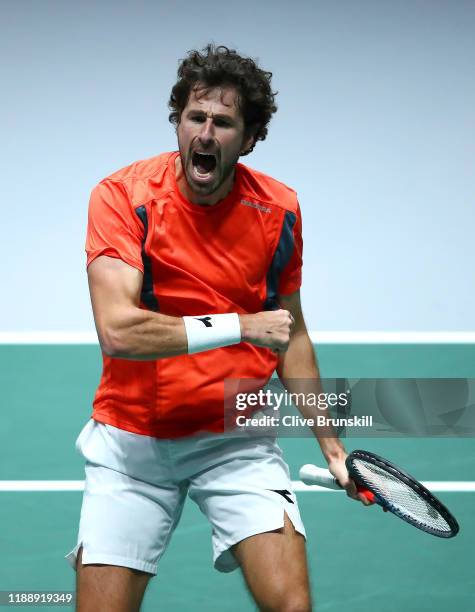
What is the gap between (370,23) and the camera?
9.60m

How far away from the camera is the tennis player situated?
11.3 feet

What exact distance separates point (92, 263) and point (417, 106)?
646 cm

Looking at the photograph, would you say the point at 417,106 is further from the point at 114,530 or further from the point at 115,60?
the point at 114,530

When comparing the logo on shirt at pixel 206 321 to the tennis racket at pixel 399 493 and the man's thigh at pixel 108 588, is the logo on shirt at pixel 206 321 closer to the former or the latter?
the tennis racket at pixel 399 493

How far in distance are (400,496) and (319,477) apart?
33cm

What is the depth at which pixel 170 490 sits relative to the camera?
3.68 m

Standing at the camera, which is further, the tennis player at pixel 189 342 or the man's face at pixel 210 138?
the man's face at pixel 210 138

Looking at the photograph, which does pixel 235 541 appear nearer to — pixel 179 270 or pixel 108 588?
pixel 108 588

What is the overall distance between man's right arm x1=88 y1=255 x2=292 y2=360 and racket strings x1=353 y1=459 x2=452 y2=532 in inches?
18.5

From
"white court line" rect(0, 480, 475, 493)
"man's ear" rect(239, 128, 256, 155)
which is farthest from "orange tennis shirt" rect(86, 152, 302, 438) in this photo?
"white court line" rect(0, 480, 475, 493)

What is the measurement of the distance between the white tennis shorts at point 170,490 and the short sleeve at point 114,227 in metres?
0.55

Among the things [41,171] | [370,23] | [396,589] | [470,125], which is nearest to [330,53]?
[370,23]

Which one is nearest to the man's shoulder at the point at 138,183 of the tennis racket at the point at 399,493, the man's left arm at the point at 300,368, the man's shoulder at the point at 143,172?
the man's shoulder at the point at 143,172

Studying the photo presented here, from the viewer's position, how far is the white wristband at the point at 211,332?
3420 millimetres
